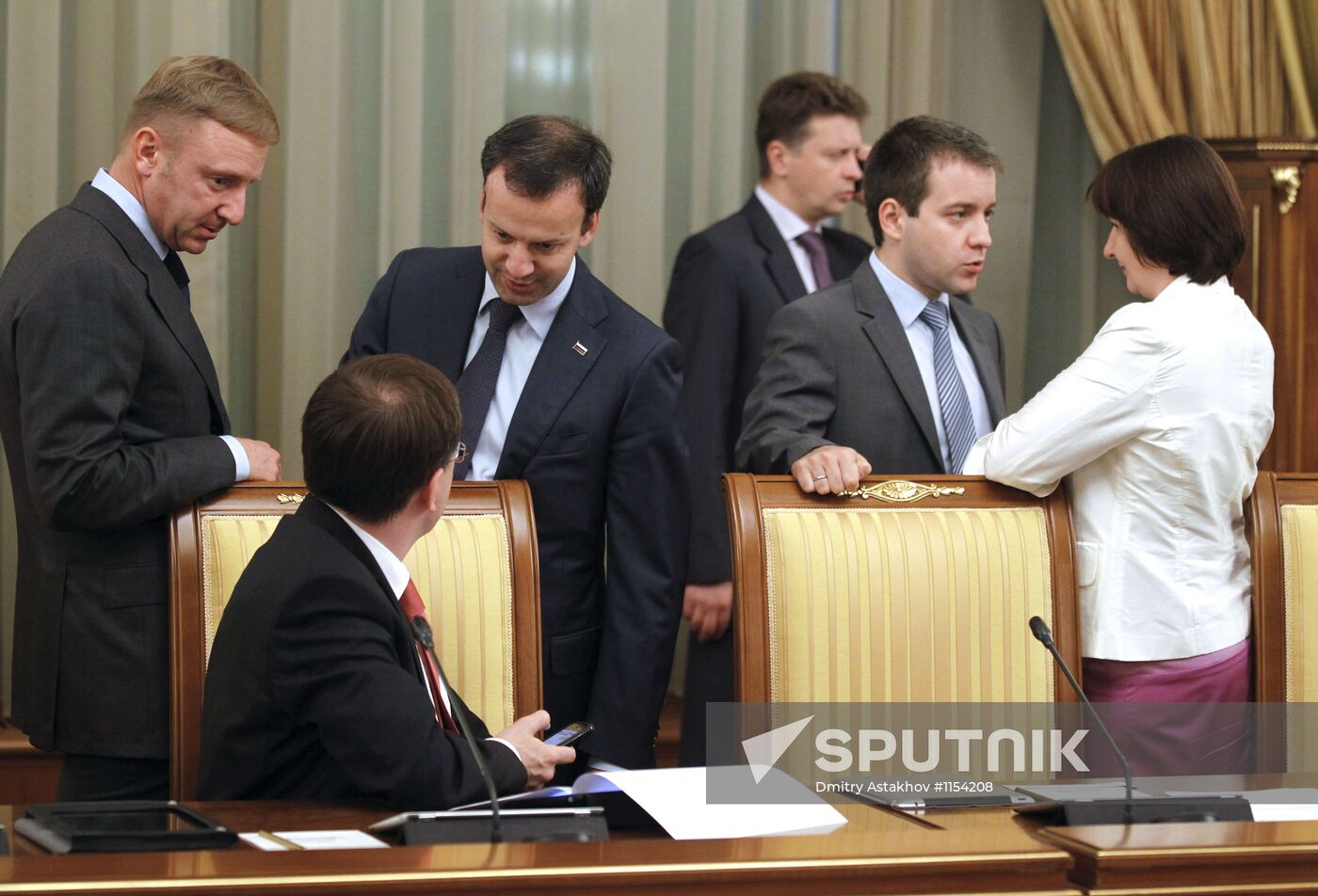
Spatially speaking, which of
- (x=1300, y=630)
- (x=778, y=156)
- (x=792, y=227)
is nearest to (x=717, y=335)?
(x=792, y=227)

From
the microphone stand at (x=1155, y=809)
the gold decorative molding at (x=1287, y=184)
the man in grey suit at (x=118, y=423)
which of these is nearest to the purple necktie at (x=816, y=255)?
the gold decorative molding at (x=1287, y=184)

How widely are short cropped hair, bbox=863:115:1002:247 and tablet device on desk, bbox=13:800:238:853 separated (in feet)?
6.04

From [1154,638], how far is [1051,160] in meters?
2.30

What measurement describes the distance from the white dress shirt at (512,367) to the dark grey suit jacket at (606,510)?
0.10 ft

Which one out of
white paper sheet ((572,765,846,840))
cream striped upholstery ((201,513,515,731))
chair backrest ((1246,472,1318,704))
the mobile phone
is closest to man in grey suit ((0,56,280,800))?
cream striped upholstery ((201,513,515,731))

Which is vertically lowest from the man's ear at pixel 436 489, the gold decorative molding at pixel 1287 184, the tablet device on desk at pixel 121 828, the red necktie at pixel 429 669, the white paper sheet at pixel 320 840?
the white paper sheet at pixel 320 840

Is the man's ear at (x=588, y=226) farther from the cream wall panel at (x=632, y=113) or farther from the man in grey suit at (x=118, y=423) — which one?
the cream wall panel at (x=632, y=113)

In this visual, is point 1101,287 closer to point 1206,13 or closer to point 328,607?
point 1206,13

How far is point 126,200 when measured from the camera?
7.91ft

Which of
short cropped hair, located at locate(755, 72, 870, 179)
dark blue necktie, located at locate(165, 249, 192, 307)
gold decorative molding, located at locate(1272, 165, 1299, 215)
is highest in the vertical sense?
short cropped hair, located at locate(755, 72, 870, 179)

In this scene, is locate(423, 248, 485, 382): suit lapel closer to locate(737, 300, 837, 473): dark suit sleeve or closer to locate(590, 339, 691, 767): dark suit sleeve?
locate(590, 339, 691, 767): dark suit sleeve

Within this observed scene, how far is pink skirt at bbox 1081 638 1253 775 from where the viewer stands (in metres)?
2.50

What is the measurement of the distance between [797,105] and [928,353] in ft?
3.67

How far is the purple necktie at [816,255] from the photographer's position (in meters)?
3.84
